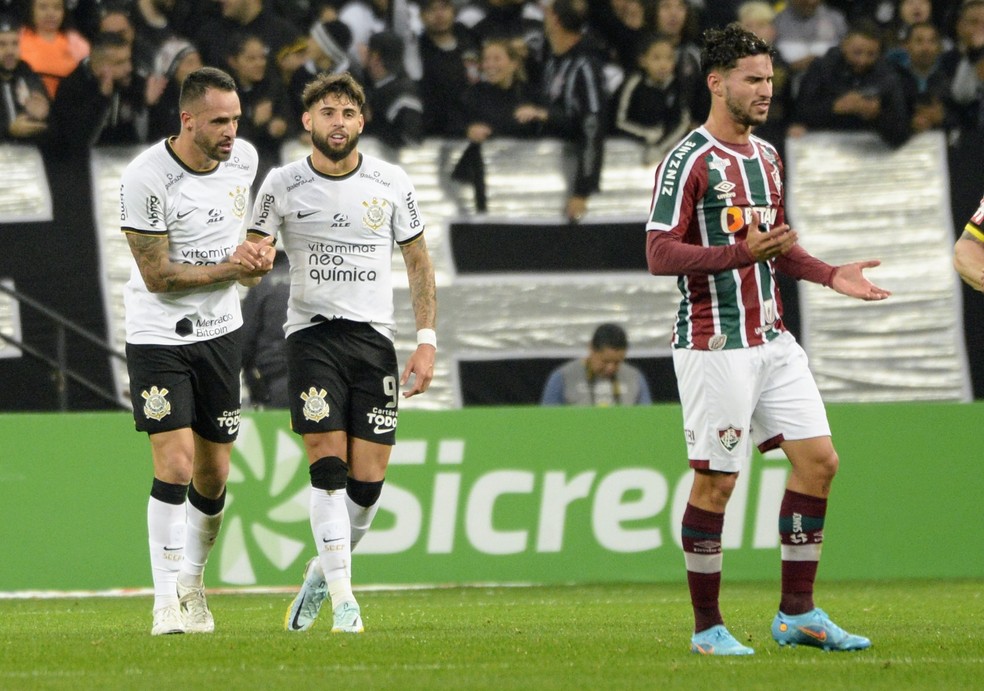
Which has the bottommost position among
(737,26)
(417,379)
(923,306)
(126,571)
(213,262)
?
(126,571)

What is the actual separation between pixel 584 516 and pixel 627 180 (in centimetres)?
383

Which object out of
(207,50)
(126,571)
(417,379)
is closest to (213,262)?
(417,379)

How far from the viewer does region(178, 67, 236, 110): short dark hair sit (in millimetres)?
7195

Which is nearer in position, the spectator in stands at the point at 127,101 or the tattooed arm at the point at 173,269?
the tattooed arm at the point at 173,269

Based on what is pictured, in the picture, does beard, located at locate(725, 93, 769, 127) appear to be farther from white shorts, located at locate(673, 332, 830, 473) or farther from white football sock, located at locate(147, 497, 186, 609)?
white football sock, located at locate(147, 497, 186, 609)

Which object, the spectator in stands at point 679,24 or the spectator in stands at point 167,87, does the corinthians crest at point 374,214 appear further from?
the spectator in stands at point 679,24

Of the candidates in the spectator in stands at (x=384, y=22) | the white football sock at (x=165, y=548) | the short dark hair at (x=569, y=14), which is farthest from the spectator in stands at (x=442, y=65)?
the white football sock at (x=165, y=548)

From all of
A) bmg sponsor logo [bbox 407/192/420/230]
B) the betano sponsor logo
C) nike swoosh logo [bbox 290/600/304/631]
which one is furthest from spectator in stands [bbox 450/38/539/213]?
nike swoosh logo [bbox 290/600/304/631]

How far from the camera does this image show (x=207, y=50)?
45.2 ft

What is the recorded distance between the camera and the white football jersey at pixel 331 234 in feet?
24.3

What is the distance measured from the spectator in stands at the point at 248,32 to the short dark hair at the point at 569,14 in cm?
216

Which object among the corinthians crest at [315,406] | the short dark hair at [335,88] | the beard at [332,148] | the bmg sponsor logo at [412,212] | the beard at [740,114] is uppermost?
the short dark hair at [335,88]

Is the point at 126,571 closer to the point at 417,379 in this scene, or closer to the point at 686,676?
the point at 417,379

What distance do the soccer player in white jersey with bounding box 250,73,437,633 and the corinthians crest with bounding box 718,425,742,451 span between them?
1635 millimetres
